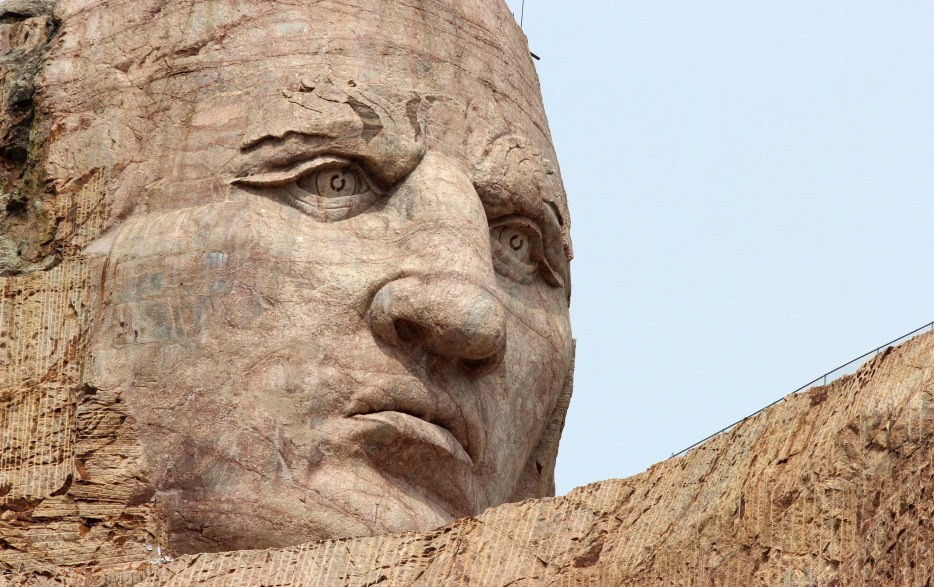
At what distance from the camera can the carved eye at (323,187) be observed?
1108cm

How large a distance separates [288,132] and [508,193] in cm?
111

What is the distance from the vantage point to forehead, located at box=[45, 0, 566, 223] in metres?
11.2

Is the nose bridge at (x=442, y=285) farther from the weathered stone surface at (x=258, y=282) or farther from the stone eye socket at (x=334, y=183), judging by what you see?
the stone eye socket at (x=334, y=183)

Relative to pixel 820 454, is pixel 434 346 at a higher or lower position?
higher

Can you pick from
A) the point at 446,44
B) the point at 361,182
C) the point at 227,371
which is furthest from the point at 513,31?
the point at 227,371

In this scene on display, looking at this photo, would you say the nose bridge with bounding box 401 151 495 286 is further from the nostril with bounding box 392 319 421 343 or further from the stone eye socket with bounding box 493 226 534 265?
the stone eye socket with bounding box 493 226 534 265

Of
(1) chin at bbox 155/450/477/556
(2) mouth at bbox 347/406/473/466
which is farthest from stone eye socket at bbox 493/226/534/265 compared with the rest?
(1) chin at bbox 155/450/477/556

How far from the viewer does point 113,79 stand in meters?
11.5

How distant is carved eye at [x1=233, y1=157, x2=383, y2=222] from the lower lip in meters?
1.01

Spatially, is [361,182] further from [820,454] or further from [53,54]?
[820,454]

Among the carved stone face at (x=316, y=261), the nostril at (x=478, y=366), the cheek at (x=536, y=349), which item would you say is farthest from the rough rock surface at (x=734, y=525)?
the cheek at (x=536, y=349)

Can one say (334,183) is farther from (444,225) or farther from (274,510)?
(274,510)

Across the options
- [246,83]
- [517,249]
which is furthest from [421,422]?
[246,83]

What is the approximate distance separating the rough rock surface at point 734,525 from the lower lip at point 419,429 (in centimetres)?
144
